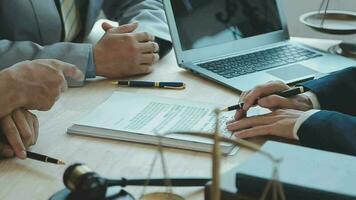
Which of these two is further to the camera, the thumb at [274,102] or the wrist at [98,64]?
the wrist at [98,64]

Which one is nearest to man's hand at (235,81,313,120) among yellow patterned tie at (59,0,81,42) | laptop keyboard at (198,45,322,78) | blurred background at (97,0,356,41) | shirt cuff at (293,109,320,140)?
shirt cuff at (293,109,320,140)

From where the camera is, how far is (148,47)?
4.95ft

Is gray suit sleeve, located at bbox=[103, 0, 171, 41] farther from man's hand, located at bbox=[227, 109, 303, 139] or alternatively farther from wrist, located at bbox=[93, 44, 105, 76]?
man's hand, located at bbox=[227, 109, 303, 139]

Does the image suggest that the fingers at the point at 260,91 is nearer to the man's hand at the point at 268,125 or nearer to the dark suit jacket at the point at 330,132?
the man's hand at the point at 268,125

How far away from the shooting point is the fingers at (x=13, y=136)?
1.03 meters

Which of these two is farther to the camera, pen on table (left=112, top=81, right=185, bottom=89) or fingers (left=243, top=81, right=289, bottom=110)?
pen on table (left=112, top=81, right=185, bottom=89)

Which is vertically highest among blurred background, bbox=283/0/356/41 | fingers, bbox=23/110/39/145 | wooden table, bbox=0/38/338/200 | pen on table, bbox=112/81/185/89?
fingers, bbox=23/110/39/145

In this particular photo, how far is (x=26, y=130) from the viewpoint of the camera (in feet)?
3.46

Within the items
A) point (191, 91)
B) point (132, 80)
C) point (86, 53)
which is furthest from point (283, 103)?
point (86, 53)

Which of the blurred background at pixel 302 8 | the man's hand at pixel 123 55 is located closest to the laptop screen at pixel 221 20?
the man's hand at pixel 123 55

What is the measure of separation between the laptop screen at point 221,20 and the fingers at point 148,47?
0.07 meters

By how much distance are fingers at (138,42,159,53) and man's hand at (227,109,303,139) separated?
0.43 meters

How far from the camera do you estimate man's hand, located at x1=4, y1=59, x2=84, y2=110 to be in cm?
108

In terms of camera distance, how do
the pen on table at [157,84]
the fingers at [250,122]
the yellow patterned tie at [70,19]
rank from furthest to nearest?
1. the yellow patterned tie at [70,19]
2. the pen on table at [157,84]
3. the fingers at [250,122]
